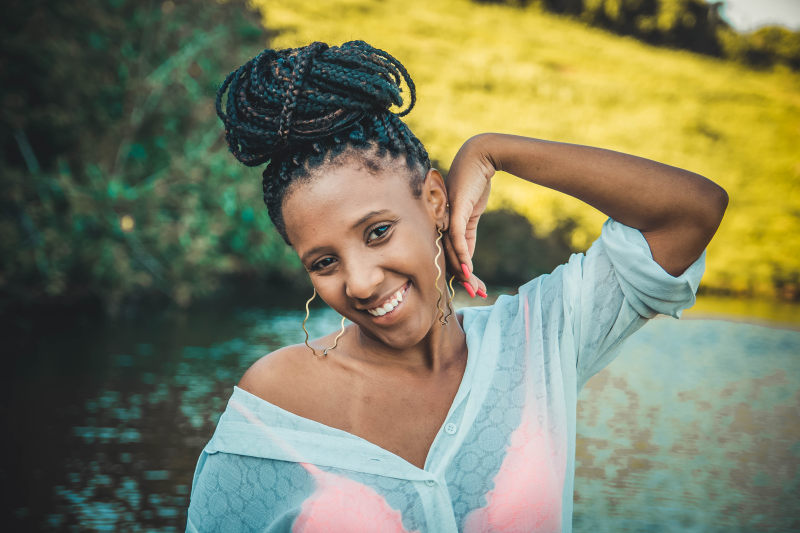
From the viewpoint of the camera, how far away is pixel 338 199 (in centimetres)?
144

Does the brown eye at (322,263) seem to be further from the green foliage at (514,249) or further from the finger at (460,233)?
the green foliage at (514,249)

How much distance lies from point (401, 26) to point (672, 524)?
14649mm

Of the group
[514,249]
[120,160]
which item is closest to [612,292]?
[120,160]

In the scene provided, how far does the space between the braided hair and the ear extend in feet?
0.12

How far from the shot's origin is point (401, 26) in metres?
16.2

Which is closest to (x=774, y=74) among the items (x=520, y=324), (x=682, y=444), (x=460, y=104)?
(x=460, y=104)

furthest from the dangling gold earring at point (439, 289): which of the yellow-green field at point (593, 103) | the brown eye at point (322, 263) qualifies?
the yellow-green field at point (593, 103)

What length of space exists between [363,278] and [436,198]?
1.01 feet

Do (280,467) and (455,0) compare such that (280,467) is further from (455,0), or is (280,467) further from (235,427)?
(455,0)

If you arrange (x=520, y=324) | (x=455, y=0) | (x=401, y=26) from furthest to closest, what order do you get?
(x=455, y=0)
(x=401, y=26)
(x=520, y=324)

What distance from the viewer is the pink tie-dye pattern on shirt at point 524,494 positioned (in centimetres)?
143

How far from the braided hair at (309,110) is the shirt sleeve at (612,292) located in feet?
1.37

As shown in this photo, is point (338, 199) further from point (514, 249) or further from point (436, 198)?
point (514, 249)

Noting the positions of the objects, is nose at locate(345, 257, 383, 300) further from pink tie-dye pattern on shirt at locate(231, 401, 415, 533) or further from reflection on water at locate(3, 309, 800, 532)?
reflection on water at locate(3, 309, 800, 532)
